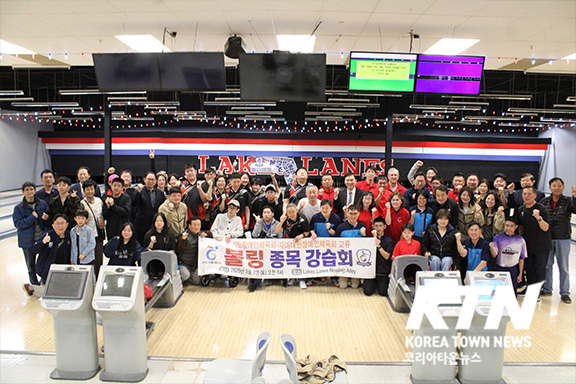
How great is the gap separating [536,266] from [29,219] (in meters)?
6.83

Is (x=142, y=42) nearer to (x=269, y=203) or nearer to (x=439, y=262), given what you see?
(x=269, y=203)

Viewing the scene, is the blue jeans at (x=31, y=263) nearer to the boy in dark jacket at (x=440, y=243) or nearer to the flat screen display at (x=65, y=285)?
the flat screen display at (x=65, y=285)

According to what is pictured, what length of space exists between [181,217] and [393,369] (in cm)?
341

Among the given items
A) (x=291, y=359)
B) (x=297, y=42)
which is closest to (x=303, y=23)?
(x=297, y=42)

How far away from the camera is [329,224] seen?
492 cm

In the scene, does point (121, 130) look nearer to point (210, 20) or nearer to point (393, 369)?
point (210, 20)

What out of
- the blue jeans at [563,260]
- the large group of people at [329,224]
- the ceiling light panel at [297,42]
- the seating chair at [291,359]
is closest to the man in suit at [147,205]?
the large group of people at [329,224]

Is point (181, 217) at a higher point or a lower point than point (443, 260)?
higher

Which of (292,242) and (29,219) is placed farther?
(292,242)

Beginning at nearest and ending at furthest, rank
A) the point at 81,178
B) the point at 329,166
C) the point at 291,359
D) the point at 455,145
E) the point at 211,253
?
the point at 291,359 → the point at 211,253 → the point at 81,178 → the point at 329,166 → the point at 455,145

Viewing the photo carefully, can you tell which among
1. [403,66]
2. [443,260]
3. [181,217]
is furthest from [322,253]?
[403,66]

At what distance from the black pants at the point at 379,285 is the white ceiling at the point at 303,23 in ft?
12.0

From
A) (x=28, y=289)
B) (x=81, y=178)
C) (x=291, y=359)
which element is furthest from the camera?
(x=81, y=178)

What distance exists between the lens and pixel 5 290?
5.00 m
